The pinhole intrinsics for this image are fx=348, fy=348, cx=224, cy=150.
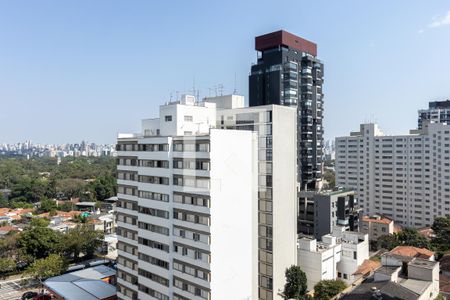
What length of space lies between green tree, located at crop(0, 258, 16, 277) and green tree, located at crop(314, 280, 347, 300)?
22.8m

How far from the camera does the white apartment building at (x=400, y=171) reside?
41.2m

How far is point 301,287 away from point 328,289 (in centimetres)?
172

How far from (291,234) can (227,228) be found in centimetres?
632

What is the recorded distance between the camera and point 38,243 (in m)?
28.4

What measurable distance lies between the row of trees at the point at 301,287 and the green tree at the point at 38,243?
2029cm

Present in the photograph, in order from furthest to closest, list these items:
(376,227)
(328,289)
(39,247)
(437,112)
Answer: (437,112), (376,227), (39,247), (328,289)

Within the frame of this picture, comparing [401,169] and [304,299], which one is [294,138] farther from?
[401,169]

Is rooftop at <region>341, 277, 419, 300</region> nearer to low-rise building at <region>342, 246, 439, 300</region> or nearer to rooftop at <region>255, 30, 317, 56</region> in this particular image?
low-rise building at <region>342, 246, 439, 300</region>

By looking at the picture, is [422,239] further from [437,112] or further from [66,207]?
[66,207]

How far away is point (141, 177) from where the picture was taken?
55.6 feet

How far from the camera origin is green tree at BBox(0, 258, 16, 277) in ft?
86.3

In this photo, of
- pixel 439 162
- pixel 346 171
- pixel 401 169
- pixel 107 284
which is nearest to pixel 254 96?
pixel 346 171

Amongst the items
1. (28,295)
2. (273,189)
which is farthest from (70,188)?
(273,189)

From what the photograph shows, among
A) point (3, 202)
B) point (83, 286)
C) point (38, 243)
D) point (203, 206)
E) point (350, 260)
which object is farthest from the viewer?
point (3, 202)
